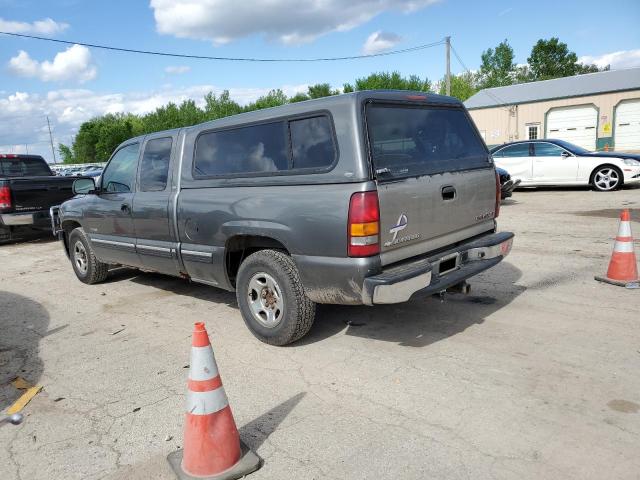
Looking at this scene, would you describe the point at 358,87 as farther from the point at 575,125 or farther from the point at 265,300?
the point at 265,300

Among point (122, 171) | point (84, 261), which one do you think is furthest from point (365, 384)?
point (84, 261)

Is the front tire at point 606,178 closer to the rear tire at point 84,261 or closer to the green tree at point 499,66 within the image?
the rear tire at point 84,261

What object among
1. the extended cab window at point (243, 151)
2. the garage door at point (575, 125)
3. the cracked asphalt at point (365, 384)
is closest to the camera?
the cracked asphalt at point (365, 384)

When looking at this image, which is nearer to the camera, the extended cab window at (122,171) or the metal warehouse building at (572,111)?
the extended cab window at (122,171)

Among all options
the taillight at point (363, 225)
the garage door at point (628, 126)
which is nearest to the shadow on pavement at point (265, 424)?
the taillight at point (363, 225)

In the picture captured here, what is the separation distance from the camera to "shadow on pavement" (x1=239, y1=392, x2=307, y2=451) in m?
2.89

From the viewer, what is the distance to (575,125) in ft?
103

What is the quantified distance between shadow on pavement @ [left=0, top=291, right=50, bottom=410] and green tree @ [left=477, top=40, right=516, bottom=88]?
80164 mm

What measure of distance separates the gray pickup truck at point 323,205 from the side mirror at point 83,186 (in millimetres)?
1503

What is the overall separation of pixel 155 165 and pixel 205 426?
352cm

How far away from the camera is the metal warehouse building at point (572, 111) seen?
29266 millimetres

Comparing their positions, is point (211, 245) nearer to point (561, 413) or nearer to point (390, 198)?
point (390, 198)

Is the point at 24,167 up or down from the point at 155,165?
up

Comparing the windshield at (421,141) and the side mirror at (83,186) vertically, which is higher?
the windshield at (421,141)
